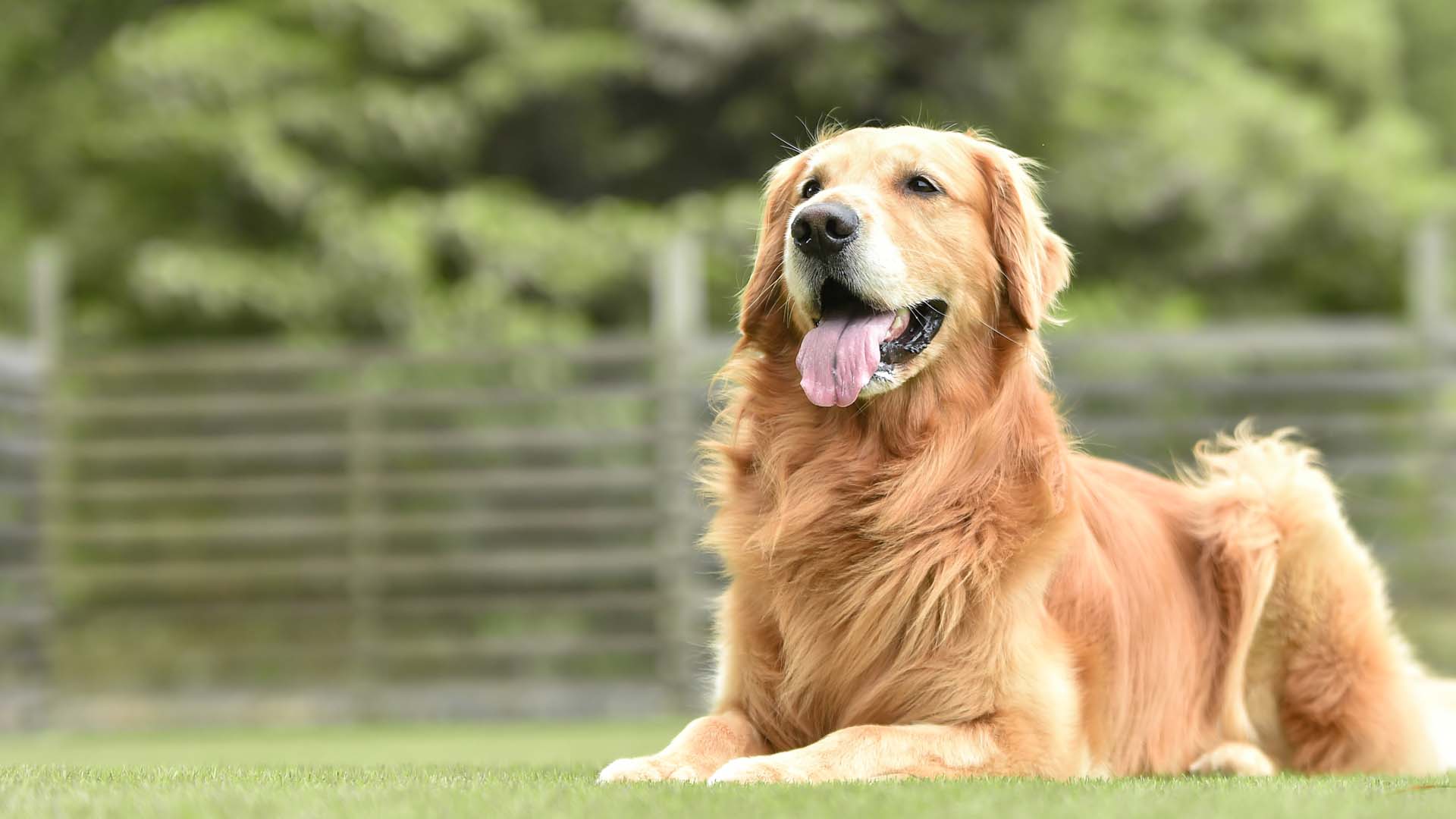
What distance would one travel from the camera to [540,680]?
8.20 meters

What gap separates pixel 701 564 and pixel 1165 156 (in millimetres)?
5983

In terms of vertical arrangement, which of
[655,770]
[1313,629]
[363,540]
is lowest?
[363,540]

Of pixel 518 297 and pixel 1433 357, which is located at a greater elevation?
pixel 518 297

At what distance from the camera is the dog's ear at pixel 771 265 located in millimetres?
3373

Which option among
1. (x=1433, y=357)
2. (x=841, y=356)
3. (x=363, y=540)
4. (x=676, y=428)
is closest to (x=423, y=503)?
(x=363, y=540)

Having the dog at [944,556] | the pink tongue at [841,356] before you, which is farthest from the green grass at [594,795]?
the pink tongue at [841,356]

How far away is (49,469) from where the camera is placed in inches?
327

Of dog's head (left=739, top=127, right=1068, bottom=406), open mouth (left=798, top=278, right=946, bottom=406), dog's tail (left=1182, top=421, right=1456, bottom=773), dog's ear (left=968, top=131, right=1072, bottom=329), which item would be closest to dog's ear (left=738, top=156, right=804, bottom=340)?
dog's head (left=739, top=127, right=1068, bottom=406)

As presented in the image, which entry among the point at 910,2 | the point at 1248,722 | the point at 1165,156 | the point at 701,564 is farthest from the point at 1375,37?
the point at 1248,722

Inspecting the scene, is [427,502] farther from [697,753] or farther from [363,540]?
[697,753]

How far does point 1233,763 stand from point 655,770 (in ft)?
4.58

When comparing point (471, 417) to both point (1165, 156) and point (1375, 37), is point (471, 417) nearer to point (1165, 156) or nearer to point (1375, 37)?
point (1165, 156)

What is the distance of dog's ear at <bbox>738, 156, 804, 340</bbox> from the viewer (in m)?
3.37

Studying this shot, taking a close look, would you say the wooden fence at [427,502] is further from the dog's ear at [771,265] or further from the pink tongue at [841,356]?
the pink tongue at [841,356]
